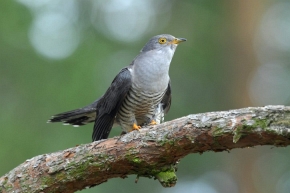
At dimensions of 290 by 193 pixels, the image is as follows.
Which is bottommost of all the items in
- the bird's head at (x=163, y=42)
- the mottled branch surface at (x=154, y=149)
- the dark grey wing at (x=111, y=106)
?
the mottled branch surface at (x=154, y=149)

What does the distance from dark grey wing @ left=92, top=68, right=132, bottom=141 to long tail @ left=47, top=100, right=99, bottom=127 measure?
0.39m

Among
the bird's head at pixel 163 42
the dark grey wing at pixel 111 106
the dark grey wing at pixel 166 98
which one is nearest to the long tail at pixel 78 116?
the dark grey wing at pixel 111 106

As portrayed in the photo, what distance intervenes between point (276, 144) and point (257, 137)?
0.11 meters

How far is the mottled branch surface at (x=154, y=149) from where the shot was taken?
2.86 meters

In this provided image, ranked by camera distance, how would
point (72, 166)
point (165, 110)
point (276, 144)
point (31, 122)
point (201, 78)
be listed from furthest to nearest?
point (201, 78) < point (31, 122) < point (165, 110) < point (72, 166) < point (276, 144)

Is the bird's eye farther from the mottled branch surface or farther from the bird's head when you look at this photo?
the mottled branch surface

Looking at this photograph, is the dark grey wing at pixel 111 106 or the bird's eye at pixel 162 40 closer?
the dark grey wing at pixel 111 106

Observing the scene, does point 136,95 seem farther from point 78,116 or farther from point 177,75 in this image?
point 177,75

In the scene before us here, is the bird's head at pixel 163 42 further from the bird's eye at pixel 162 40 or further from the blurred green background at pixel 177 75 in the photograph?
the blurred green background at pixel 177 75

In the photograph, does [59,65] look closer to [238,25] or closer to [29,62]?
[29,62]

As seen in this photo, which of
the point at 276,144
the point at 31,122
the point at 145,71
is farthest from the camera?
the point at 31,122

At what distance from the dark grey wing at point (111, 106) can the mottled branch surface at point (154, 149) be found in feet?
3.28

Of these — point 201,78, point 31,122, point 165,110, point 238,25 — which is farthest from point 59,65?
point 165,110

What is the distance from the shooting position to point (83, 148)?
356cm
